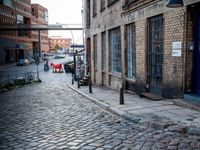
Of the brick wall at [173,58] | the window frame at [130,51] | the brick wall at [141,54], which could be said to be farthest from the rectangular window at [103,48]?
the brick wall at [173,58]

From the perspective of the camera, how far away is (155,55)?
12031mm

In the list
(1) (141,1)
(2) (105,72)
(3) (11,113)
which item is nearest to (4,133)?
(3) (11,113)

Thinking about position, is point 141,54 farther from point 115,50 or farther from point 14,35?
point 14,35

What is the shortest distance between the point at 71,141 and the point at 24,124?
98.2 inches

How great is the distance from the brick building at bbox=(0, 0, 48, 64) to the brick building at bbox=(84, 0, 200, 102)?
57626 mm

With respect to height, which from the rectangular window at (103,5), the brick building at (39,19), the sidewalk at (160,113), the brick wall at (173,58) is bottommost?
the sidewalk at (160,113)

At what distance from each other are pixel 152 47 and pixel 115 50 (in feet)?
18.1

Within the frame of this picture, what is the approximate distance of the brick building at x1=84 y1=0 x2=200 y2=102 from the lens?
9578 mm

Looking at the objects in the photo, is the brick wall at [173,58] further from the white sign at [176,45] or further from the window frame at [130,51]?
the window frame at [130,51]

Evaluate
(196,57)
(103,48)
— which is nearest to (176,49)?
(196,57)

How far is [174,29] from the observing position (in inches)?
399

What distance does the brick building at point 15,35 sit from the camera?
7494 cm

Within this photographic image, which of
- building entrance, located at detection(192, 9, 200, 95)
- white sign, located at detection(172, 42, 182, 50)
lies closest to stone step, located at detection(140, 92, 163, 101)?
building entrance, located at detection(192, 9, 200, 95)

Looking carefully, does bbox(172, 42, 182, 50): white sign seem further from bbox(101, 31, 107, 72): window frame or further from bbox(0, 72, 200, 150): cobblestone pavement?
bbox(101, 31, 107, 72): window frame
